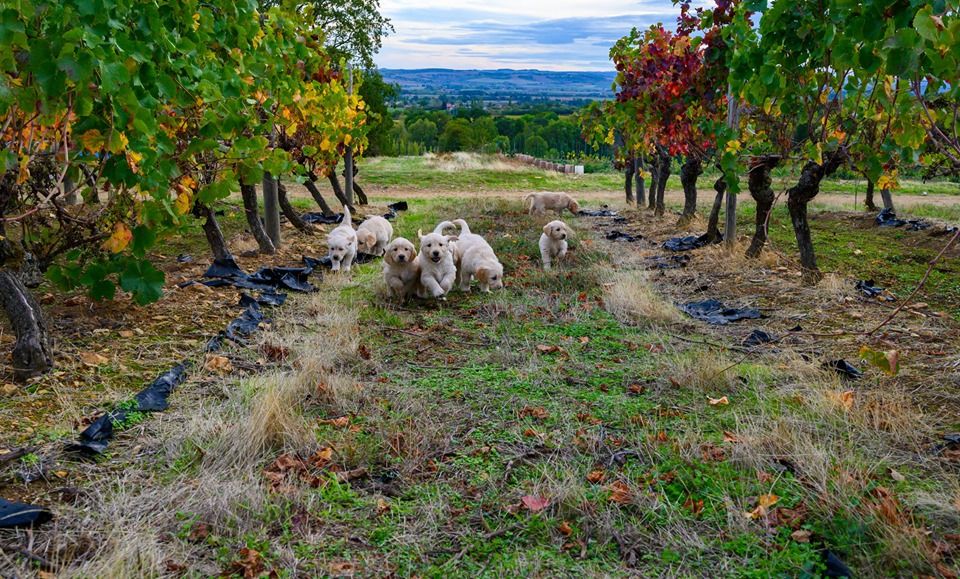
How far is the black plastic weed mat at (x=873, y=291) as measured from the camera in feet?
24.3

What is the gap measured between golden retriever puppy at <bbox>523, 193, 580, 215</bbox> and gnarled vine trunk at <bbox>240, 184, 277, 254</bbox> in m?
6.74

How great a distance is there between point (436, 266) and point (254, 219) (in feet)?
11.5

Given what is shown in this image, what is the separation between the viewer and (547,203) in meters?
16.5

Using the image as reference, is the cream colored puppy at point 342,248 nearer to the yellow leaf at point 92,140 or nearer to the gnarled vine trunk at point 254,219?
the gnarled vine trunk at point 254,219

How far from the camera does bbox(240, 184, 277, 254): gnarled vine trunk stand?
32.7 feet

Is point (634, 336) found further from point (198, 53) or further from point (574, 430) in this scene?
point (198, 53)

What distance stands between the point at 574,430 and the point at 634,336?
2.17 m

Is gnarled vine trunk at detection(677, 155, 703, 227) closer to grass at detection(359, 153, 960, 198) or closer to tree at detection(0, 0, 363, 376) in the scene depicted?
tree at detection(0, 0, 363, 376)

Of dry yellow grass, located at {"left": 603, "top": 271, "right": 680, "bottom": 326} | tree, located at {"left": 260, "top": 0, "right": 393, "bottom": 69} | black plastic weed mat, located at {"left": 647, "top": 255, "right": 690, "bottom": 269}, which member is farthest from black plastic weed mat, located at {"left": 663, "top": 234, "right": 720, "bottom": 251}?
tree, located at {"left": 260, "top": 0, "right": 393, "bottom": 69}

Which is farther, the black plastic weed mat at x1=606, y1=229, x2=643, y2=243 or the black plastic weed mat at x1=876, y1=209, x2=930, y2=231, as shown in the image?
the black plastic weed mat at x1=606, y1=229, x2=643, y2=243

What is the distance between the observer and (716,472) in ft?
12.3

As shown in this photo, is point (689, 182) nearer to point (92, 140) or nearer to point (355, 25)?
point (92, 140)

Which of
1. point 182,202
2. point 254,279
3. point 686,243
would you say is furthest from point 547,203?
point 182,202

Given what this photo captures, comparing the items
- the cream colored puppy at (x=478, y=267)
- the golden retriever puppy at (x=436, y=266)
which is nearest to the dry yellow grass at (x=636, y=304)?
the cream colored puppy at (x=478, y=267)
